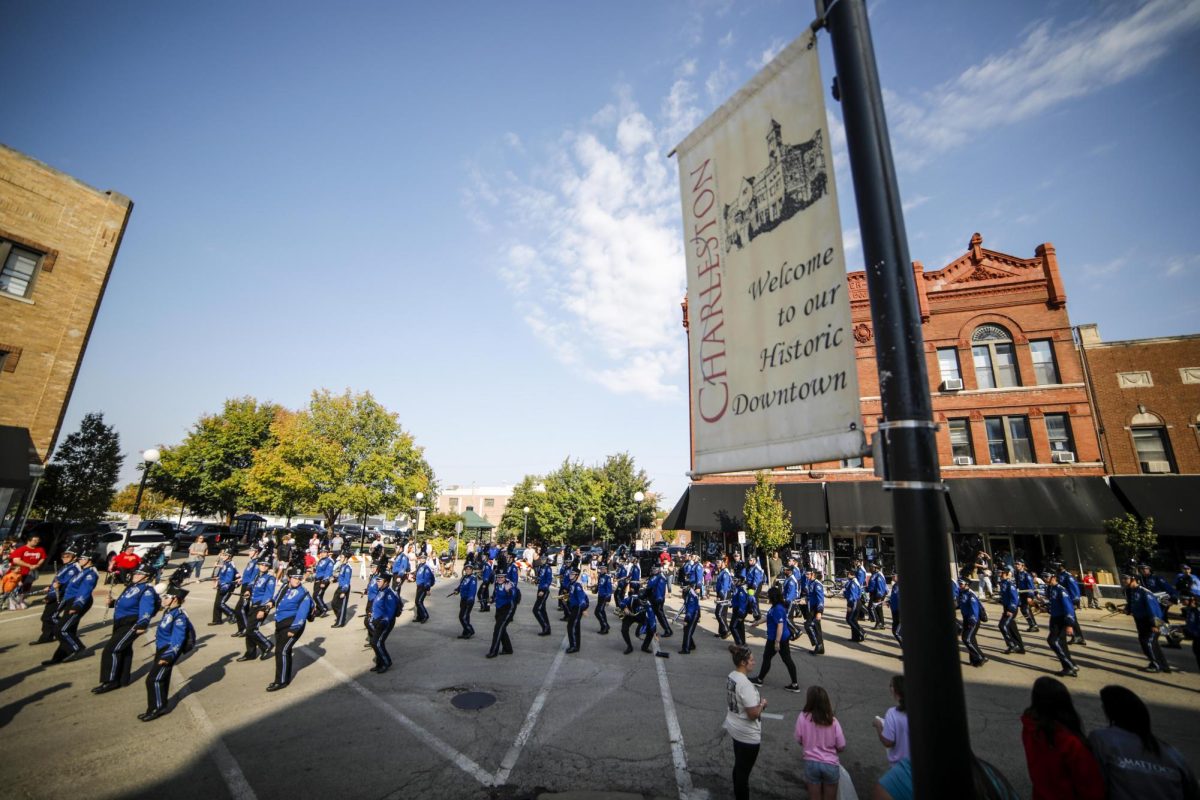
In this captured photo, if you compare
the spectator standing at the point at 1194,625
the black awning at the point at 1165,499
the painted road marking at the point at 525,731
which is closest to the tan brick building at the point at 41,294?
the painted road marking at the point at 525,731

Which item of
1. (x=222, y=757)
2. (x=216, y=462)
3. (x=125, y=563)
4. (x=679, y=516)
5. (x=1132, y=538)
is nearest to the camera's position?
(x=222, y=757)

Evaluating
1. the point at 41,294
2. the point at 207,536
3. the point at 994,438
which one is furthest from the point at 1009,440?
the point at 207,536

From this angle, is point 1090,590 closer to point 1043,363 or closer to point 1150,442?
point 1150,442

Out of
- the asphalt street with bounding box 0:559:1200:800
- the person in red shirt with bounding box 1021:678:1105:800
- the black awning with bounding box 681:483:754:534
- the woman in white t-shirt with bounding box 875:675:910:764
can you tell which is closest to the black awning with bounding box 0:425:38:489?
the asphalt street with bounding box 0:559:1200:800

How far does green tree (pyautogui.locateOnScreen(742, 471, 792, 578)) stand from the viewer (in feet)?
70.6

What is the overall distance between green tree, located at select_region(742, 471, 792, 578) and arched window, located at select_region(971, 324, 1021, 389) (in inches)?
465

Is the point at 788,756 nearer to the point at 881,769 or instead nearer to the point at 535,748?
the point at 881,769

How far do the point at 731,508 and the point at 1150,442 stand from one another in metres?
17.6

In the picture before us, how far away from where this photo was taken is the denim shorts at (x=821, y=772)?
Result: 15.4 ft

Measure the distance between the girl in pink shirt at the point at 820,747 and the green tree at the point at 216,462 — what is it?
42414mm

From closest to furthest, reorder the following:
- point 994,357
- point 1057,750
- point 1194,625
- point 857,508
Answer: point 1057,750 < point 1194,625 < point 857,508 < point 994,357

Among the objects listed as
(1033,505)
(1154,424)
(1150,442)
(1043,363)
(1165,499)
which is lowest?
(1033,505)

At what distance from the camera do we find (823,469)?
2469 cm

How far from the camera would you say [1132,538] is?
17.5 m
